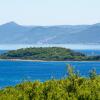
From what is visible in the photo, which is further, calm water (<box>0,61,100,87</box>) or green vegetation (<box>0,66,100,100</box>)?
calm water (<box>0,61,100,87</box>)

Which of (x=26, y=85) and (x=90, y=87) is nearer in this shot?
(x=90, y=87)

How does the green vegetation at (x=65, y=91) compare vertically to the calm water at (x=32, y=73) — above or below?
above

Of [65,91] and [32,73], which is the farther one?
[32,73]

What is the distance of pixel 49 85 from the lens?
3788 centimetres

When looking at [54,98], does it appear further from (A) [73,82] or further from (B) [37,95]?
(A) [73,82]

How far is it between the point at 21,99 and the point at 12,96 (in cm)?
144

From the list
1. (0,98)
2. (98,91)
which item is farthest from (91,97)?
(0,98)

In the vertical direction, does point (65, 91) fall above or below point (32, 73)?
above

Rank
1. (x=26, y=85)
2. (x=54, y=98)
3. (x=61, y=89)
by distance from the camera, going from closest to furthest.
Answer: (x=54, y=98), (x=61, y=89), (x=26, y=85)

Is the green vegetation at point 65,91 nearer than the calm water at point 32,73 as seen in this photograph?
Yes

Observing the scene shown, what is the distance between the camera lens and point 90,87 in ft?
123

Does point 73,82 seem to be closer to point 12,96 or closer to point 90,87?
point 90,87

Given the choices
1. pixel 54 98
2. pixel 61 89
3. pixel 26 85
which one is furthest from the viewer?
pixel 26 85

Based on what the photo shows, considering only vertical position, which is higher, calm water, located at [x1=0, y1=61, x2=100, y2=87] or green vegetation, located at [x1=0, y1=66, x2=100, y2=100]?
green vegetation, located at [x1=0, y1=66, x2=100, y2=100]
